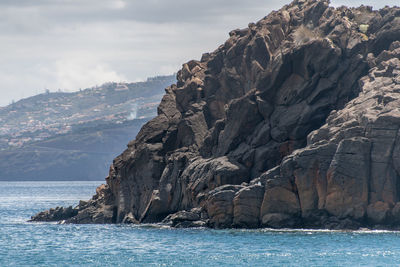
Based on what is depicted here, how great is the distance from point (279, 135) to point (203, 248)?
78.7 feet

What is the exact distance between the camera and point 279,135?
96.1 metres

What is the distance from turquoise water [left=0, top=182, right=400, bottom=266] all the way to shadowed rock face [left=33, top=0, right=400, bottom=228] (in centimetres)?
354

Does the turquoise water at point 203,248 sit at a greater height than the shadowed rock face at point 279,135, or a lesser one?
lesser

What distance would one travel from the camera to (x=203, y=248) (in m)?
→ 76.6

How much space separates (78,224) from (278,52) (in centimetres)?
3645

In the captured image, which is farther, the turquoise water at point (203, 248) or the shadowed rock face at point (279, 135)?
the shadowed rock face at point (279, 135)

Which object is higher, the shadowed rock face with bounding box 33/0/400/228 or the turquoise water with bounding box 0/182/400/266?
the shadowed rock face with bounding box 33/0/400/228

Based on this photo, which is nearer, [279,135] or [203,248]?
[203,248]

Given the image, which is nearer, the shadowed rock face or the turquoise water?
→ the turquoise water

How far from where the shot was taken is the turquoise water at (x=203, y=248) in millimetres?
69000

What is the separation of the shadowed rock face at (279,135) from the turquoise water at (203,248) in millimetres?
3537

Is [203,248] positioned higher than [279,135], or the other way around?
[279,135]

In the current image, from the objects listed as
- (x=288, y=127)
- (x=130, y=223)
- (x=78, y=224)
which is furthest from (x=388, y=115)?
(x=78, y=224)

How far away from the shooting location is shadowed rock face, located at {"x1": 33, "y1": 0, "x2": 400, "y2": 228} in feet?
275
